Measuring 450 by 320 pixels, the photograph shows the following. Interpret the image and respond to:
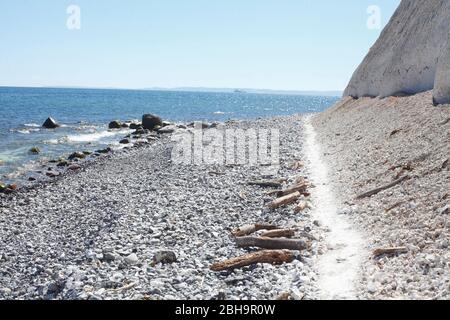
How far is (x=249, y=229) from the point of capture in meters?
13.4

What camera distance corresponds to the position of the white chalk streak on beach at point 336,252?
9.28m

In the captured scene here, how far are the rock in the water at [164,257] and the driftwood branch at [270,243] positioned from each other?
75.0 inches

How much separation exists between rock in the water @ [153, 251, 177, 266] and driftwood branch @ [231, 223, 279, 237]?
2425 mm

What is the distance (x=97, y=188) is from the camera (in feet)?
77.6

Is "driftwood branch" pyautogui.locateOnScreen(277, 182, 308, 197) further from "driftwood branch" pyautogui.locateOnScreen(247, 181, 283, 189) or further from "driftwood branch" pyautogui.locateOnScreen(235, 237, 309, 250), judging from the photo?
"driftwood branch" pyautogui.locateOnScreen(235, 237, 309, 250)

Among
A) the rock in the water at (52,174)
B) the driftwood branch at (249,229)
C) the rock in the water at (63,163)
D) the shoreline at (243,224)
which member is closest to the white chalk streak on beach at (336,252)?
the shoreline at (243,224)

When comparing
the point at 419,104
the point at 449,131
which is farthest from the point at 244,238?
the point at 419,104

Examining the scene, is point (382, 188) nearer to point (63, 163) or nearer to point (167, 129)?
point (63, 163)

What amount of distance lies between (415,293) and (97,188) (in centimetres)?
1823

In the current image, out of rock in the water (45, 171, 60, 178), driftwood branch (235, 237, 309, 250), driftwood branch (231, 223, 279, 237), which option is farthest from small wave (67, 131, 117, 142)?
driftwood branch (235, 237, 309, 250)

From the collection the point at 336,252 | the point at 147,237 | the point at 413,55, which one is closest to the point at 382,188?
the point at 336,252

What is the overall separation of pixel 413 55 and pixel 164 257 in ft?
94.8

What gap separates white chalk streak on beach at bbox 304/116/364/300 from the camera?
9.28 m
